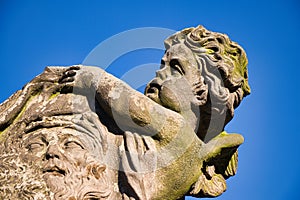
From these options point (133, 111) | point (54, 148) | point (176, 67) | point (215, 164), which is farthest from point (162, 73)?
point (54, 148)

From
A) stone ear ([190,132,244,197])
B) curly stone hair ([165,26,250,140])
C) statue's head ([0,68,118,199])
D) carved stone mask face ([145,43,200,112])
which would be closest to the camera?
statue's head ([0,68,118,199])

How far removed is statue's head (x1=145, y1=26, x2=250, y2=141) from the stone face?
0.01m

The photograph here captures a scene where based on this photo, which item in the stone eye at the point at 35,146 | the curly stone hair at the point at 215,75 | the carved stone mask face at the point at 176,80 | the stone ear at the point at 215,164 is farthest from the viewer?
the curly stone hair at the point at 215,75

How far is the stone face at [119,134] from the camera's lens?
338 cm

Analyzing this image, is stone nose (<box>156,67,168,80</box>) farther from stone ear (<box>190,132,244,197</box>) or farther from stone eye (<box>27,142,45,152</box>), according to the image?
stone eye (<box>27,142,45,152</box>)

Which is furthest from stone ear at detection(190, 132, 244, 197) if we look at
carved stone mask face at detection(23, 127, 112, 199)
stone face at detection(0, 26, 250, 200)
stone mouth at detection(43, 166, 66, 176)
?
stone mouth at detection(43, 166, 66, 176)

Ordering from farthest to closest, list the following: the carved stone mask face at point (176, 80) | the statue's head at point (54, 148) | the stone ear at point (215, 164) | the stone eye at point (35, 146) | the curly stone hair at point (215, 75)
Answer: the curly stone hair at point (215, 75)
the carved stone mask face at point (176, 80)
the stone ear at point (215, 164)
the stone eye at point (35, 146)
the statue's head at point (54, 148)

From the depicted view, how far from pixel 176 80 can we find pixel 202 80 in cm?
26

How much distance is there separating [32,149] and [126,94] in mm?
875

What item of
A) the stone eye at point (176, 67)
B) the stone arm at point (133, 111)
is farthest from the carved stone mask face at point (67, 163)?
the stone eye at point (176, 67)

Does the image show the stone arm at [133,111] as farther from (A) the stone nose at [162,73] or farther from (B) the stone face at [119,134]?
(A) the stone nose at [162,73]

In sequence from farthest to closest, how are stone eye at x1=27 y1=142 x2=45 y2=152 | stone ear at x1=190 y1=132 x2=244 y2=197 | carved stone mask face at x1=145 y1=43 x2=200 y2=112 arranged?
carved stone mask face at x1=145 y1=43 x2=200 y2=112 → stone ear at x1=190 y1=132 x2=244 y2=197 → stone eye at x1=27 y1=142 x2=45 y2=152

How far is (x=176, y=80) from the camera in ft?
13.5

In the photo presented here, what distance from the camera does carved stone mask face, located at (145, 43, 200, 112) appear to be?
403 cm
